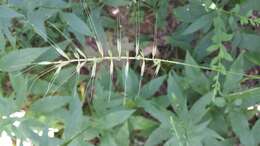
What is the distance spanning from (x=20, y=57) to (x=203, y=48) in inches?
31.5

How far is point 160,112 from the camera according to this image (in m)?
1.55

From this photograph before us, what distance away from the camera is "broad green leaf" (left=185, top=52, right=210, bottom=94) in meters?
1.64

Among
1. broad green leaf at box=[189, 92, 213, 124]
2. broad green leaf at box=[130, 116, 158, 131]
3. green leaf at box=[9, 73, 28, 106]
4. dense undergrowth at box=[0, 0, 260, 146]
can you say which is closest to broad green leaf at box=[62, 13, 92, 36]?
dense undergrowth at box=[0, 0, 260, 146]

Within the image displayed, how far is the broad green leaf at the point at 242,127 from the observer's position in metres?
1.57

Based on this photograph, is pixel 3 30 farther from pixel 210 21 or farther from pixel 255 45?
pixel 255 45

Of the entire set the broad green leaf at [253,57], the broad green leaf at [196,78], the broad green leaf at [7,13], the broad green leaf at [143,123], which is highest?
the broad green leaf at [7,13]

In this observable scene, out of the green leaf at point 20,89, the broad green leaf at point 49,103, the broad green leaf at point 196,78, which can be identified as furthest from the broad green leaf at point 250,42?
the green leaf at point 20,89

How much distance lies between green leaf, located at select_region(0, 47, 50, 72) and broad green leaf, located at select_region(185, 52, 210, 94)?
0.56 meters

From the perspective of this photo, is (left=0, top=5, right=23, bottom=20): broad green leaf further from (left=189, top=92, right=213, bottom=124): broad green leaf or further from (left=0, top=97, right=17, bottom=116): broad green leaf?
(left=189, top=92, right=213, bottom=124): broad green leaf

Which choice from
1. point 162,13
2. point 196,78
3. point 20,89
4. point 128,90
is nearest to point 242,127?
point 196,78

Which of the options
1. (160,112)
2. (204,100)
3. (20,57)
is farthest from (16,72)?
(204,100)

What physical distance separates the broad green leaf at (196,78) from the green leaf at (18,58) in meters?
0.56

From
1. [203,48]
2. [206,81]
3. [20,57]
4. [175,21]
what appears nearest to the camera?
[20,57]

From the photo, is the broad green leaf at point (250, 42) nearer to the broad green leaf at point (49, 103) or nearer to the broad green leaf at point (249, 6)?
the broad green leaf at point (249, 6)
